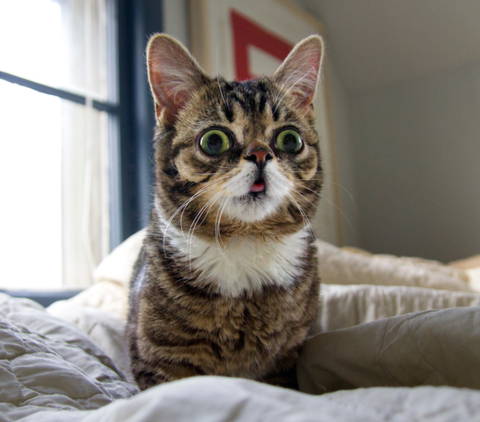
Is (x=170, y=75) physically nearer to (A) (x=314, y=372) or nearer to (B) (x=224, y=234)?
(B) (x=224, y=234)

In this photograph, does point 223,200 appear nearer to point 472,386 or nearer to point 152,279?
point 152,279

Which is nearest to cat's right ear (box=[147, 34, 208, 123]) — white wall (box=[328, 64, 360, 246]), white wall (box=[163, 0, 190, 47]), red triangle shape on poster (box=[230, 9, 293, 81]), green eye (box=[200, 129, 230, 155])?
green eye (box=[200, 129, 230, 155])

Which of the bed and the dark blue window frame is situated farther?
the dark blue window frame

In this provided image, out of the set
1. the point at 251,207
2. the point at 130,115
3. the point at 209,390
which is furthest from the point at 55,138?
the point at 209,390

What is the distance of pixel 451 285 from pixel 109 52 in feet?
5.19

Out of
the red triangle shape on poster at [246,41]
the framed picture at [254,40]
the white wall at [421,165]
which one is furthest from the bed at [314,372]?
the white wall at [421,165]

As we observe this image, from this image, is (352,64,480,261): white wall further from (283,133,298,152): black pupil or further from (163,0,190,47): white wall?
(283,133,298,152): black pupil

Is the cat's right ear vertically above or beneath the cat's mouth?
above

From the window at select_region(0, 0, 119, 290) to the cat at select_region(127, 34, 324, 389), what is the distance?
925 millimetres

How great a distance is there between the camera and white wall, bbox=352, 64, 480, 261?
3158mm

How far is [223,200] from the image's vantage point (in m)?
0.79

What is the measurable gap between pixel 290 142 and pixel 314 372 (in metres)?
0.40

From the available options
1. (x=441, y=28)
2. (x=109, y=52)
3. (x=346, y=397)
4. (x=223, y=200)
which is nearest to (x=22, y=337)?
(x=223, y=200)

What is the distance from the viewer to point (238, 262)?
835 mm
